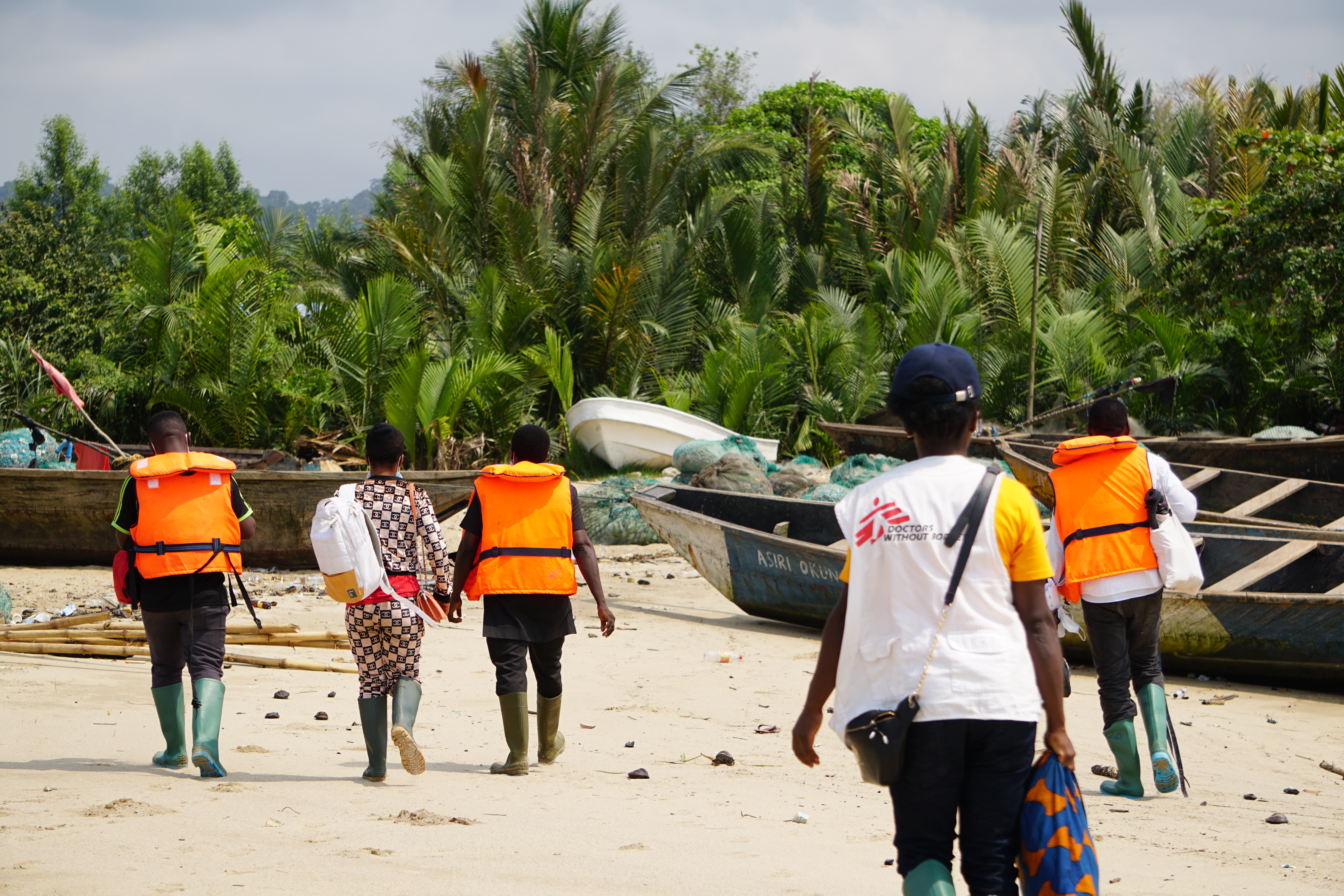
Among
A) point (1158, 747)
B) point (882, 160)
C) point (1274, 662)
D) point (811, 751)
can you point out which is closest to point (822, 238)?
point (882, 160)

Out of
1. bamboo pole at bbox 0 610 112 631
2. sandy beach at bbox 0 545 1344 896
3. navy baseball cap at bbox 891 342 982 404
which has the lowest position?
sandy beach at bbox 0 545 1344 896

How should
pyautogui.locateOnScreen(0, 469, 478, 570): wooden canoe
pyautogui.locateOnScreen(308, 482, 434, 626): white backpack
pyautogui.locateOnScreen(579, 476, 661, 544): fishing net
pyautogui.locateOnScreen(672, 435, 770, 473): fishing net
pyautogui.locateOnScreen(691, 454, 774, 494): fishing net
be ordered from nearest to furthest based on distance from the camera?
pyautogui.locateOnScreen(308, 482, 434, 626): white backpack → pyautogui.locateOnScreen(0, 469, 478, 570): wooden canoe → pyautogui.locateOnScreen(691, 454, 774, 494): fishing net → pyautogui.locateOnScreen(579, 476, 661, 544): fishing net → pyautogui.locateOnScreen(672, 435, 770, 473): fishing net

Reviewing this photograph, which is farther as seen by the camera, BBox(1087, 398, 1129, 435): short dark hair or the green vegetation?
the green vegetation

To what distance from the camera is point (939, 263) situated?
20422mm

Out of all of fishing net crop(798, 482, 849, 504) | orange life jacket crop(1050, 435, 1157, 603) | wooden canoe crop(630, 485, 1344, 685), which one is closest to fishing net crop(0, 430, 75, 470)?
wooden canoe crop(630, 485, 1344, 685)

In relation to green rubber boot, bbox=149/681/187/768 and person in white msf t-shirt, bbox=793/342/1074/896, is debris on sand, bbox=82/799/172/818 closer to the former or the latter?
green rubber boot, bbox=149/681/187/768

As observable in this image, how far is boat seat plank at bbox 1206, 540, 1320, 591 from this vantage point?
7.41 m

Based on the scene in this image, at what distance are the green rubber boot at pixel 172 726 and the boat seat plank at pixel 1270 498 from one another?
8.77 meters

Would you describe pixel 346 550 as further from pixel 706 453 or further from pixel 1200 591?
pixel 706 453

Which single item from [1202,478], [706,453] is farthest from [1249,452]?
[706,453]

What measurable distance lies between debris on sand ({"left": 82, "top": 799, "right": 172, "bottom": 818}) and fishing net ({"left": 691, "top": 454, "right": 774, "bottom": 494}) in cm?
892

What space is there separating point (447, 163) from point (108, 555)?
40.0 ft

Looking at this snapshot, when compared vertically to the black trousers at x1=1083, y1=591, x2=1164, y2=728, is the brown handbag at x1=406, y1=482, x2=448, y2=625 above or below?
above

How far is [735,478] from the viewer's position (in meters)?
13.3
